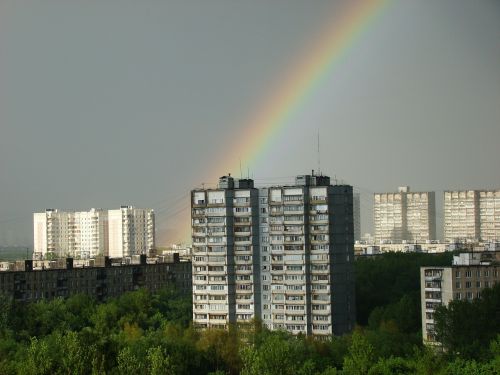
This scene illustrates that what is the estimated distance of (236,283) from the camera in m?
24.0

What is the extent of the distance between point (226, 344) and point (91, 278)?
1052cm

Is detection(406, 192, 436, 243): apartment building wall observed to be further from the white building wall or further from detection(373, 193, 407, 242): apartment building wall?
the white building wall

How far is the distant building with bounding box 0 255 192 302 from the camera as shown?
27.0 meters

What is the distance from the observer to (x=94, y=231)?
201 ft

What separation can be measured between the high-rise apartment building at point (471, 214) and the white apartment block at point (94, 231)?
58.6 feet

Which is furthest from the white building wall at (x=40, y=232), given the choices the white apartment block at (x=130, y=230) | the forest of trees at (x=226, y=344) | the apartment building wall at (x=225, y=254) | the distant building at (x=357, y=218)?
the apartment building wall at (x=225, y=254)

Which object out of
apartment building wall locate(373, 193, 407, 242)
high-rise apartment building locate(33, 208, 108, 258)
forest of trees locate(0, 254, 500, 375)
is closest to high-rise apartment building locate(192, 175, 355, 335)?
forest of trees locate(0, 254, 500, 375)

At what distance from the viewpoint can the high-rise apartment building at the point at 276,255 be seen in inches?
901

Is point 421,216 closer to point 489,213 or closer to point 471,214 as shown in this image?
point 471,214

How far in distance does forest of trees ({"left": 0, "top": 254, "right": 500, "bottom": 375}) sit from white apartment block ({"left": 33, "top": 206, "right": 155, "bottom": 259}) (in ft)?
115

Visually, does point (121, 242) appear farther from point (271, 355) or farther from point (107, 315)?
point (271, 355)

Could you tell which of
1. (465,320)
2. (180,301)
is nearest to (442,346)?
(465,320)

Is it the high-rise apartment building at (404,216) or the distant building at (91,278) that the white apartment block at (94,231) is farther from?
the distant building at (91,278)

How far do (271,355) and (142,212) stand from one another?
4573 centimetres
